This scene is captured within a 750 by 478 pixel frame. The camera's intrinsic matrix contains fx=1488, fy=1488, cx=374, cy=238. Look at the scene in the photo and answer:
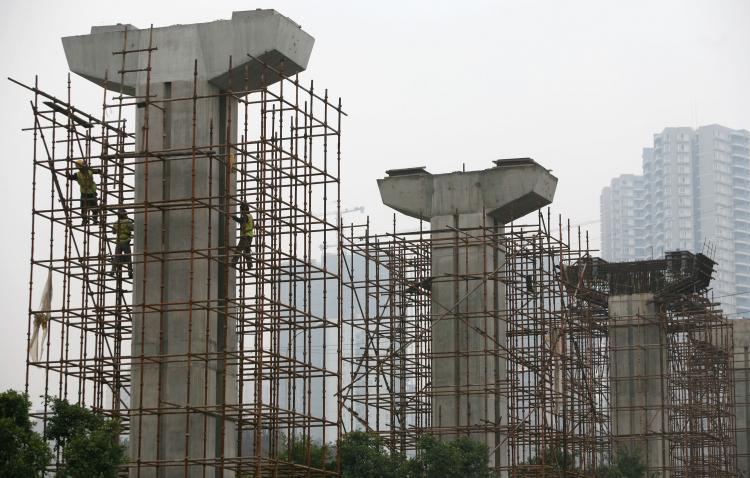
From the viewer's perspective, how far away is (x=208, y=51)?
3061 cm

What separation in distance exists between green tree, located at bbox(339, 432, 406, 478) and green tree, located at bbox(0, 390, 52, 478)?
11838 mm

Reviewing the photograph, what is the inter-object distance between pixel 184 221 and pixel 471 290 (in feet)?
42.1

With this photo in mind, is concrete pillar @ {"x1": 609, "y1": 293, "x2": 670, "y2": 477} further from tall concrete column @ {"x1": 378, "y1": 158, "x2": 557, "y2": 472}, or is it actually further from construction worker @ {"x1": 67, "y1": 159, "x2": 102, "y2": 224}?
construction worker @ {"x1": 67, "y1": 159, "x2": 102, "y2": 224}

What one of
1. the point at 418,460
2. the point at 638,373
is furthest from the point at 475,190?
the point at 638,373

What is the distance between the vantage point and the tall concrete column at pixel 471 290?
40.3 metres

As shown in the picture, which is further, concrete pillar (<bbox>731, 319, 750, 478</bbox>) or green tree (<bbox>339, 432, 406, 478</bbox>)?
concrete pillar (<bbox>731, 319, 750, 478</bbox>)

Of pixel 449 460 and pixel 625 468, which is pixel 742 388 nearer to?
pixel 625 468

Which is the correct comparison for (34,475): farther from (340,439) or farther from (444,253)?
(444,253)

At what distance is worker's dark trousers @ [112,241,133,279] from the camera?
99.4 ft

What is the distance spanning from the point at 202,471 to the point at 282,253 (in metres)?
4.62

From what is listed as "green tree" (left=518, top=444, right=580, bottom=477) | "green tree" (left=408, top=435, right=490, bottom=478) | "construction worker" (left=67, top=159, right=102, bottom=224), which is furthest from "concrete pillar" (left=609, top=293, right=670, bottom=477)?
"construction worker" (left=67, top=159, right=102, bottom=224)

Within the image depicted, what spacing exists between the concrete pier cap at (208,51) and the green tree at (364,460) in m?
9.51

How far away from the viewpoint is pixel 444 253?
41.5 m

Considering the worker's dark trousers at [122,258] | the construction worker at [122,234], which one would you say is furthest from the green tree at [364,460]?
the construction worker at [122,234]
